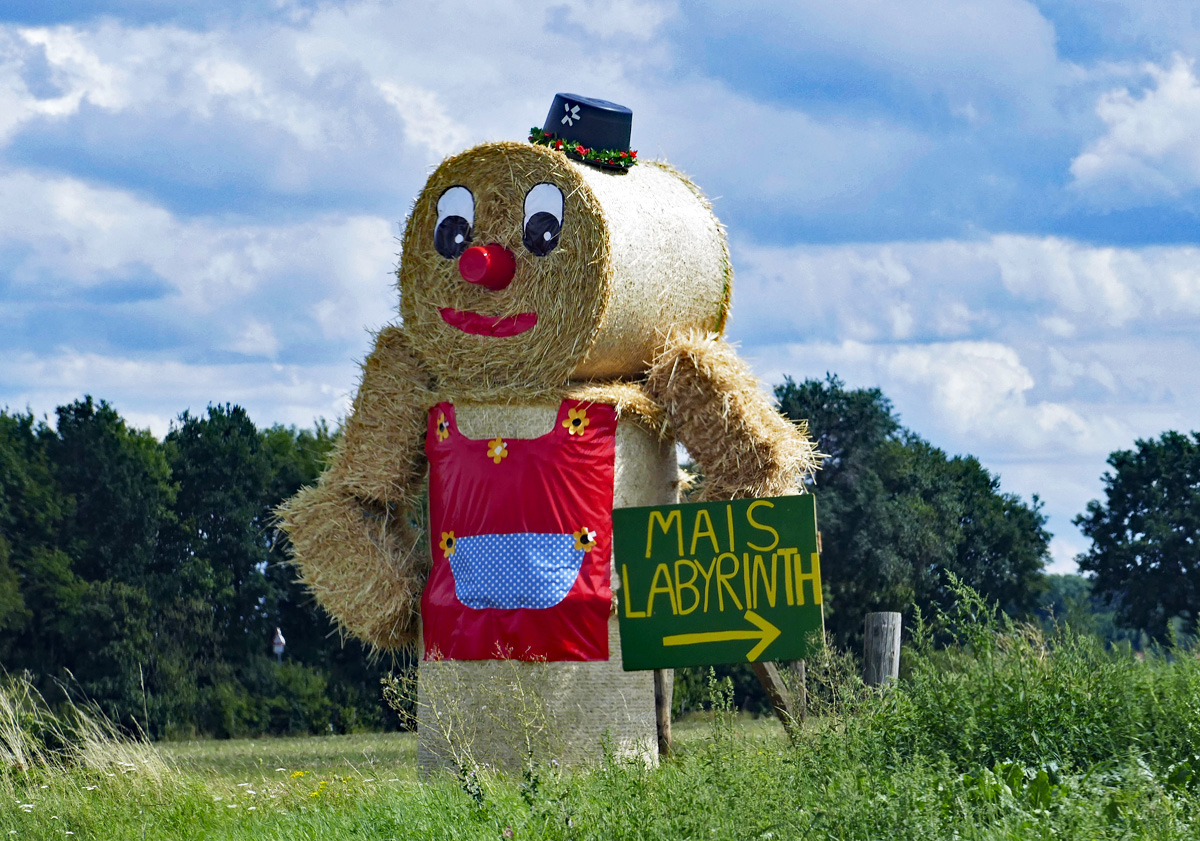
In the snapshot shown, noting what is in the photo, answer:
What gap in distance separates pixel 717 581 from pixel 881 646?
1052 mm

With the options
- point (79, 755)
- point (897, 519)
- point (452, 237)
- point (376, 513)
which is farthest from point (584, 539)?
point (897, 519)

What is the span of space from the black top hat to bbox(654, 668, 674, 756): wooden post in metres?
3.27

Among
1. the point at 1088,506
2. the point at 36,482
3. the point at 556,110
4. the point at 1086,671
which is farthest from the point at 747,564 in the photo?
the point at 1088,506

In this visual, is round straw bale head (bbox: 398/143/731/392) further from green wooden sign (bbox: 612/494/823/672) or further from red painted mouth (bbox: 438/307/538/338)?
green wooden sign (bbox: 612/494/823/672)

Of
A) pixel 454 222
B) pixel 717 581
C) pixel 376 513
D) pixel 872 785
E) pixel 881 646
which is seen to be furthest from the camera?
pixel 376 513

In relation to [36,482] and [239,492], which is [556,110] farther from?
[36,482]

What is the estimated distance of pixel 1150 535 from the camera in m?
21.9

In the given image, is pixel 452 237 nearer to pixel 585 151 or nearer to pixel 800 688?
pixel 585 151

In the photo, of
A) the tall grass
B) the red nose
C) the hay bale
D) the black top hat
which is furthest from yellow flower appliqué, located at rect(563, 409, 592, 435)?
the tall grass

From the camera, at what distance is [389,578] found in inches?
324

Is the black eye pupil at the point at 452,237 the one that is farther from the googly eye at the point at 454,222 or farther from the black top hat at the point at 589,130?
A: the black top hat at the point at 589,130

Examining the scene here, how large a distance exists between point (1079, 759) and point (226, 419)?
17.3m

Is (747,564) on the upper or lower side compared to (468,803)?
upper

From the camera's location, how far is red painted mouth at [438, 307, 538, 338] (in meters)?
7.70
